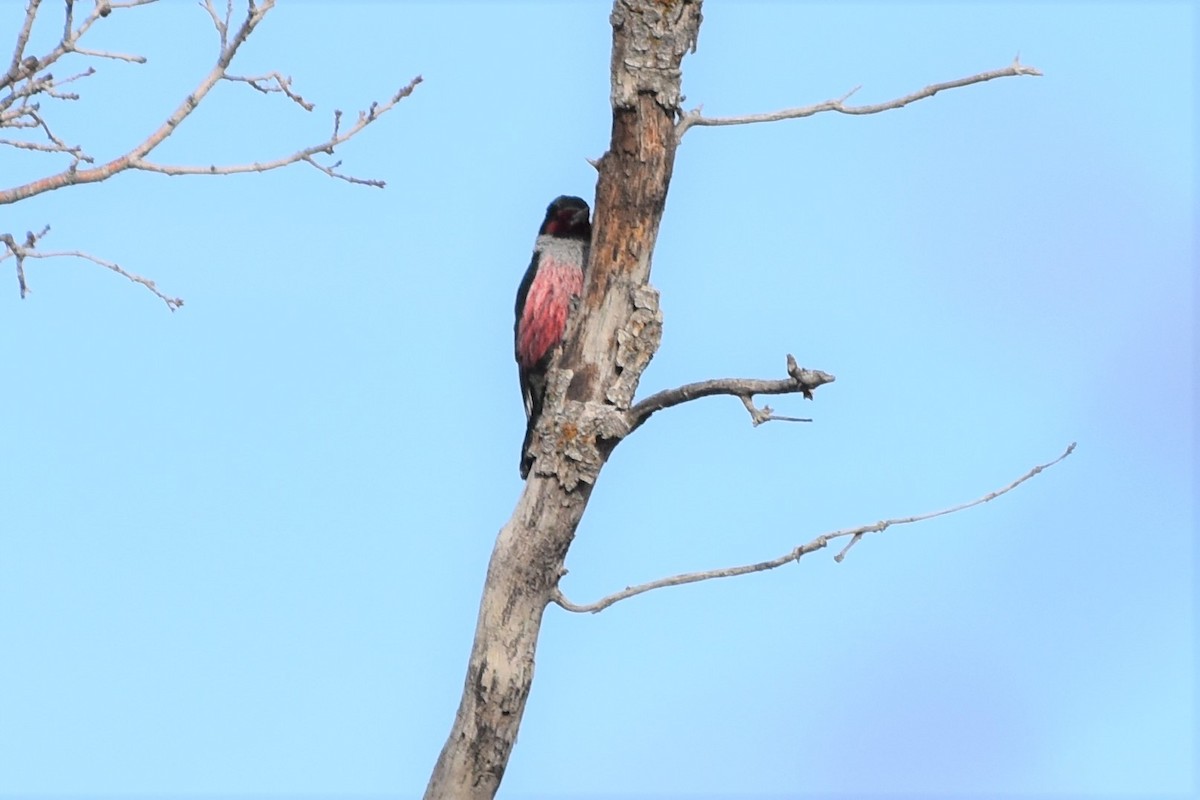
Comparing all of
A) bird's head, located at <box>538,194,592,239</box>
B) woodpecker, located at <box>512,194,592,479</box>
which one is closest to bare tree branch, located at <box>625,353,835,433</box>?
woodpecker, located at <box>512,194,592,479</box>

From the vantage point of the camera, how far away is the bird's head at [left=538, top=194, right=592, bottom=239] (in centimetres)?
693

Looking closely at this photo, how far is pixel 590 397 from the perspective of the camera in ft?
17.3

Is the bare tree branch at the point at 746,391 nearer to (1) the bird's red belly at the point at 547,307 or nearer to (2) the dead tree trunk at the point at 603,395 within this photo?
(2) the dead tree trunk at the point at 603,395

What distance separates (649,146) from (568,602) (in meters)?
1.69

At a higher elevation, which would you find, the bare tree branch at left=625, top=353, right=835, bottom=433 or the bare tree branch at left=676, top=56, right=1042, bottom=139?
the bare tree branch at left=676, top=56, right=1042, bottom=139

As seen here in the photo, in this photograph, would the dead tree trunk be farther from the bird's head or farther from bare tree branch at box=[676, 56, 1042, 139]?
the bird's head

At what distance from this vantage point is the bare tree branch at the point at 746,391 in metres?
4.79

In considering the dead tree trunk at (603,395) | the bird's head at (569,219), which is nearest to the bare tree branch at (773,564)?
the dead tree trunk at (603,395)

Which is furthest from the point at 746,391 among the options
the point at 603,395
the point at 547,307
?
the point at 547,307

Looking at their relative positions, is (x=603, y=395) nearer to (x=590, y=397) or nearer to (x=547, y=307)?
(x=590, y=397)

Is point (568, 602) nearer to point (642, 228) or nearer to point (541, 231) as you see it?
point (642, 228)

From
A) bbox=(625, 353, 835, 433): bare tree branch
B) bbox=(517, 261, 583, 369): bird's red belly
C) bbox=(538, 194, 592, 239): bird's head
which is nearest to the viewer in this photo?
bbox=(625, 353, 835, 433): bare tree branch

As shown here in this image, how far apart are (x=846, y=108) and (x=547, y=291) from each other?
6.23 feet

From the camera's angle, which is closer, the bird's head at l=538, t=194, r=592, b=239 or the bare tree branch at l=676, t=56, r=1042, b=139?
the bare tree branch at l=676, t=56, r=1042, b=139
